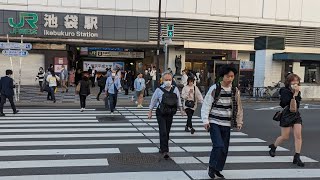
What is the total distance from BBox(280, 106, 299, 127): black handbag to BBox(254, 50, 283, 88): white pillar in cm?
1976

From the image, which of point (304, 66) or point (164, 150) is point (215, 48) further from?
point (164, 150)

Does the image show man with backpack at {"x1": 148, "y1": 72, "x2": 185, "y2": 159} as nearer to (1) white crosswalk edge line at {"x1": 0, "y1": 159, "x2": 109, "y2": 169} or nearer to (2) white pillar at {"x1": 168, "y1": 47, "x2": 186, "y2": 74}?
(1) white crosswalk edge line at {"x1": 0, "y1": 159, "x2": 109, "y2": 169}

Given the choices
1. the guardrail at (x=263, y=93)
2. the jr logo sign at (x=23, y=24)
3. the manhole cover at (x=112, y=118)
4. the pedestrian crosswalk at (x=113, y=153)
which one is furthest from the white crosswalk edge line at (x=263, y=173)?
the jr logo sign at (x=23, y=24)

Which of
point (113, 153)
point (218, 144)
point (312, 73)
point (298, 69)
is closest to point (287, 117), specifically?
point (218, 144)

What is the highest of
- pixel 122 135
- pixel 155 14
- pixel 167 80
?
pixel 155 14

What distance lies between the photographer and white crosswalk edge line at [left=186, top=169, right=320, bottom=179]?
6.26 meters

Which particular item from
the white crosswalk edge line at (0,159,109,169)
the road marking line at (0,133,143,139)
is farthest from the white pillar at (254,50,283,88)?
the white crosswalk edge line at (0,159,109,169)

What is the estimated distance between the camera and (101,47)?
114 feet

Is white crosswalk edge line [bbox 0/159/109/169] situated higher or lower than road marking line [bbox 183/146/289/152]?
higher

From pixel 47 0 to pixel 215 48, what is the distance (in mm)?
14853

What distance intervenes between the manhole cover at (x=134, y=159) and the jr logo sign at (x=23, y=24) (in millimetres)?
24935

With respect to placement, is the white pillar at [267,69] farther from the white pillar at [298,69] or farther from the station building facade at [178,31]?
the white pillar at [298,69]

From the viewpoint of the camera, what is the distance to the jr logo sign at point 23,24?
29.6 metres

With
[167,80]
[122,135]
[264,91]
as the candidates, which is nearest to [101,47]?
[264,91]
